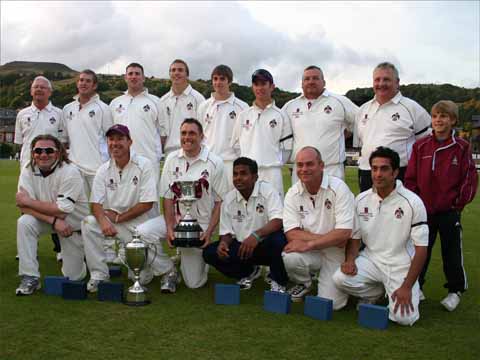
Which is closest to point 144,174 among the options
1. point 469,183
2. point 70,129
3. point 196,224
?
point 196,224

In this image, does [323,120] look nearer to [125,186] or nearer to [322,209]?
[322,209]

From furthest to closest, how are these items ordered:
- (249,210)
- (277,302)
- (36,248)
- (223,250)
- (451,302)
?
(249,210) → (223,250) → (36,248) → (451,302) → (277,302)

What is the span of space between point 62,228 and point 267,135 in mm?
2590

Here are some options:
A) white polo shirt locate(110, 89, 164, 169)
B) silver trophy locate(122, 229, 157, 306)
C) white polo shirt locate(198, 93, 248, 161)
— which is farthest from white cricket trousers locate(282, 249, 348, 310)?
white polo shirt locate(110, 89, 164, 169)

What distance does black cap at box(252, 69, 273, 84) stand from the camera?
22.1 ft

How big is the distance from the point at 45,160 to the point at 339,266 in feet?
10.4

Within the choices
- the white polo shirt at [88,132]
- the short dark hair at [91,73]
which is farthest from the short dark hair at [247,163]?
the short dark hair at [91,73]

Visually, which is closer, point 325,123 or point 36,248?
point 36,248

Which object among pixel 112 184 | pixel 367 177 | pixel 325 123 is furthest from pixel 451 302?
pixel 112 184

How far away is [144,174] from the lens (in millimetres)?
6176

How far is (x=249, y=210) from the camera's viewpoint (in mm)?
6066

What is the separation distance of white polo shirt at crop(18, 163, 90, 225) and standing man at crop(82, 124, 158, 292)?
266 millimetres

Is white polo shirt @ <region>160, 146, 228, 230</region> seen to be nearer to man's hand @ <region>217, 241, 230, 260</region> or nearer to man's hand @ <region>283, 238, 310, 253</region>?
man's hand @ <region>217, 241, 230, 260</region>

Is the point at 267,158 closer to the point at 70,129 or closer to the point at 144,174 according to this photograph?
the point at 144,174
